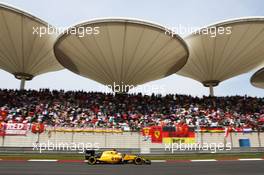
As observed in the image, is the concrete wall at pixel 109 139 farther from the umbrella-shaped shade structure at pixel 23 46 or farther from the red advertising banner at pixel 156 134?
the umbrella-shaped shade structure at pixel 23 46

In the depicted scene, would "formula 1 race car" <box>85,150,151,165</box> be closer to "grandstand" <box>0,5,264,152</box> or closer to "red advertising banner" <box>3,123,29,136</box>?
"grandstand" <box>0,5,264,152</box>

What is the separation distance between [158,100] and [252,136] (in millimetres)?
11507

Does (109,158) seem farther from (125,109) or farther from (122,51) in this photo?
(125,109)

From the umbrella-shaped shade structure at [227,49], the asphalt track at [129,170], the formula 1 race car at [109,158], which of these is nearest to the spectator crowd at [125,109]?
the umbrella-shaped shade structure at [227,49]

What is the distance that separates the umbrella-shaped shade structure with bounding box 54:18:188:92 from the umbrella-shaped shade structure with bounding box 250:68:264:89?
14.1m

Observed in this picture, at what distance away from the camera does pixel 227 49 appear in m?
30.4

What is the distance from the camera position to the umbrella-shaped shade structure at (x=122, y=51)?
24781mm

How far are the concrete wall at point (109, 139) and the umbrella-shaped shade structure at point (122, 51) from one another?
29.0ft

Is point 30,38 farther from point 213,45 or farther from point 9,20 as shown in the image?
point 213,45

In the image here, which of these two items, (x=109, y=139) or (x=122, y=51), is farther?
(x=122, y=51)

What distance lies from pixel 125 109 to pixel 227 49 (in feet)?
41.6

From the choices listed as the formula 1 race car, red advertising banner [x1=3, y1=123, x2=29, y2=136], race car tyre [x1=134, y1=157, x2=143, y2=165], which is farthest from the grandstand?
race car tyre [x1=134, y1=157, x2=143, y2=165]

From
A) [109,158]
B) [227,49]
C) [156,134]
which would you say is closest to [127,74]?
[227,49]

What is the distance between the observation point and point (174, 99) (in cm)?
3312
